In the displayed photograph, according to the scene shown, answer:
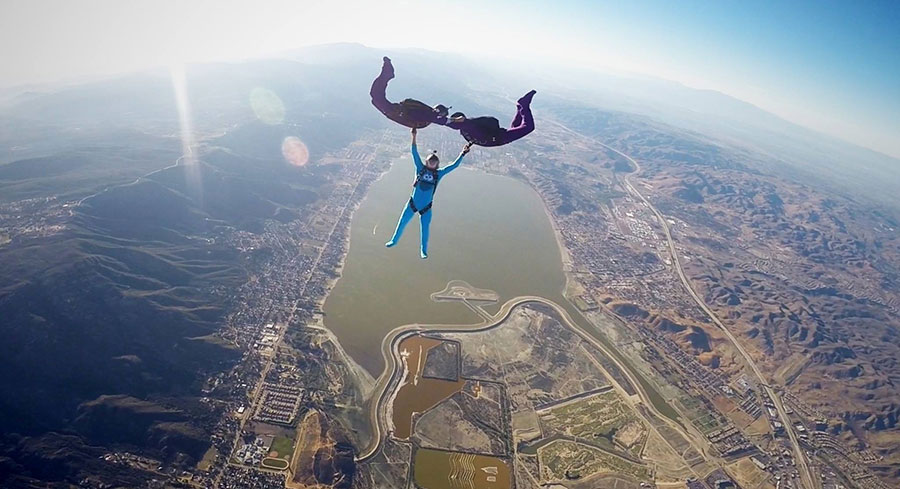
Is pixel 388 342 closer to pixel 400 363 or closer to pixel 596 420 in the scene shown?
pixel 400 363

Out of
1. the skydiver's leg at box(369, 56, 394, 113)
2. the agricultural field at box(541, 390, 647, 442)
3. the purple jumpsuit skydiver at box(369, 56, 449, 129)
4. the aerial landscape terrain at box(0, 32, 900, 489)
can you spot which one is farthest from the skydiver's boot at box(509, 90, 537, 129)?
the agricultural field at box(541, 390, 647, 442)

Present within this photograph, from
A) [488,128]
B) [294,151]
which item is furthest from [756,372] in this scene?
[294,151]

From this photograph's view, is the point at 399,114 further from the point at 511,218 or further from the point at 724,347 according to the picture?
the point at 511,218

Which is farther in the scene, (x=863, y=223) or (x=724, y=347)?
(x=863, y=223)

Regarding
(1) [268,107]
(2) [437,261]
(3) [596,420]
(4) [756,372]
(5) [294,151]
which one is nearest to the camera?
(3) [596,420]

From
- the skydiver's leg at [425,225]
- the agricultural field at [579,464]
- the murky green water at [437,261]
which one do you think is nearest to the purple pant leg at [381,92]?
the skydiver's leg at [425,225]

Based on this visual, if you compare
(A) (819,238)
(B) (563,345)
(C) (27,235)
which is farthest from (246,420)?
(A) (819,238)
